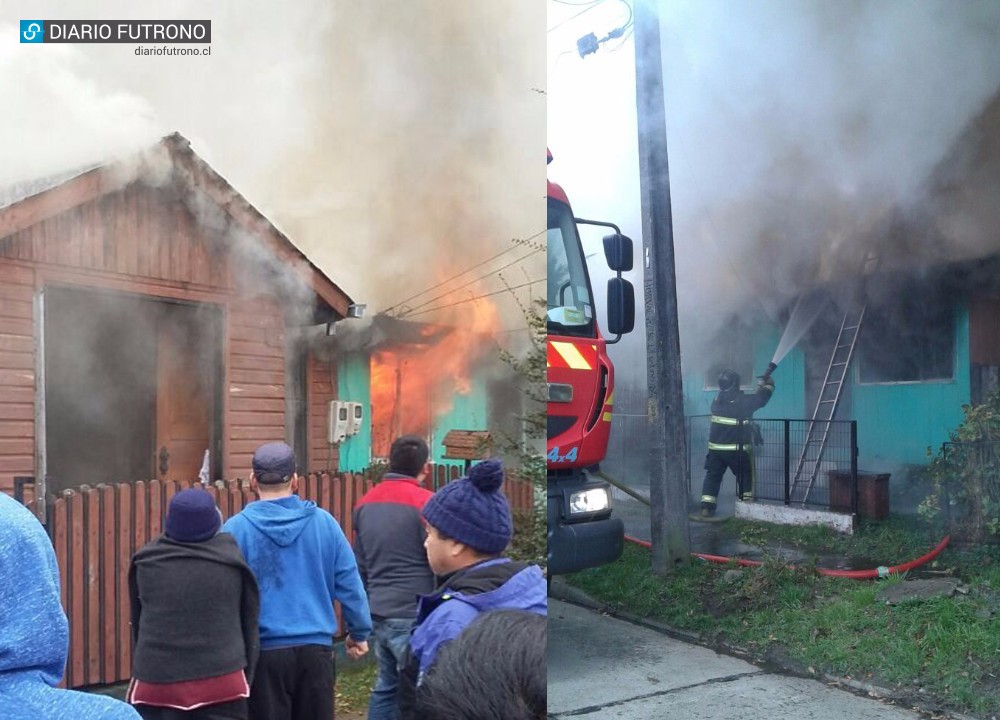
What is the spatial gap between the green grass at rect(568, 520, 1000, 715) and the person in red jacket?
0.54 metres

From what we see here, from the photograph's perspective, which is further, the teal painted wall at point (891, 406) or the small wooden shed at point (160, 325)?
Result: the small wooden shed at point (160, 325)

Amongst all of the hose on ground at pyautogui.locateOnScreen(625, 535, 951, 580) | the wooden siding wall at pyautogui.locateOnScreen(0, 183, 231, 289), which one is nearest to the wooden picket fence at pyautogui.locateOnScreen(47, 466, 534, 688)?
the wooden siding wall at pyautogui.locateOnScreen(0, 183, 231, 289)

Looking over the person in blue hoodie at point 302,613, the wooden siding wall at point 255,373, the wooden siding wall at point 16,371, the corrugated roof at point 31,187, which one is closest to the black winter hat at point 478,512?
the wooden siding wall at point 255,373

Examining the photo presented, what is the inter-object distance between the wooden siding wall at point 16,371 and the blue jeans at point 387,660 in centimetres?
96

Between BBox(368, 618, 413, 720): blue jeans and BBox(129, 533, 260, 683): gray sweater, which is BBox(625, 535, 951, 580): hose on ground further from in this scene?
BBox(129, 533, 260, 683): gray sweater

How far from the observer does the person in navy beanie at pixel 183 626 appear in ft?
6.55

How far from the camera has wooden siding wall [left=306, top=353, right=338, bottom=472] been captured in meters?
1.84

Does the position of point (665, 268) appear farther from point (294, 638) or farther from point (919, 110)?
point (294, 638)

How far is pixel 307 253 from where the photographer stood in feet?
6.40

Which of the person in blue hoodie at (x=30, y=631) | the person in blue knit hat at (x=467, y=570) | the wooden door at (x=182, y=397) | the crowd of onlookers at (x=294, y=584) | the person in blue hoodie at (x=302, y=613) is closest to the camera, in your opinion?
the person in blue hoodie at (x=30, y=631)

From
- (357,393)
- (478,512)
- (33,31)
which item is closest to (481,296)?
(357,393)

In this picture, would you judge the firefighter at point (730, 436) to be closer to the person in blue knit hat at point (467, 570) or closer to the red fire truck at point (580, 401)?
the red fire truck at point (580, 401)

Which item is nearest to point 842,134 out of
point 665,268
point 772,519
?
point 665,268

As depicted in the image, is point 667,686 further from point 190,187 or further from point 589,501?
point 190,187
